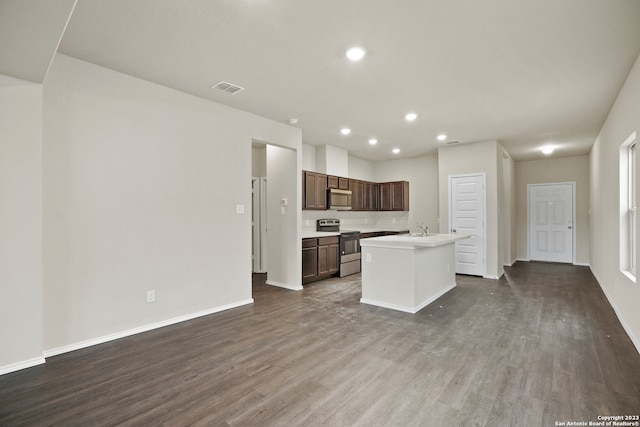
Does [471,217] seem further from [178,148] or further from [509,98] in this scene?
[178,148]

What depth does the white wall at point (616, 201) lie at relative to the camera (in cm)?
305

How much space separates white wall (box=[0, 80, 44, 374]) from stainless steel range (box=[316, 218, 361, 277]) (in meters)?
4.62

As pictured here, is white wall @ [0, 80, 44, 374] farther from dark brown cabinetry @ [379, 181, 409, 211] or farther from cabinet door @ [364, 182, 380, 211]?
dark brown cabinetry @ [379, 181, 409, 211]

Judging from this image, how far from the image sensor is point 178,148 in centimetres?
368

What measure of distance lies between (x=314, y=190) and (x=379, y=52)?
352 cm

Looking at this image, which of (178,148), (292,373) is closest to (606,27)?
(292,373)

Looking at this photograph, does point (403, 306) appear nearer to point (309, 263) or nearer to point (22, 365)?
point (309, 263)

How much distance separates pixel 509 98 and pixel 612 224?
2.17 meters

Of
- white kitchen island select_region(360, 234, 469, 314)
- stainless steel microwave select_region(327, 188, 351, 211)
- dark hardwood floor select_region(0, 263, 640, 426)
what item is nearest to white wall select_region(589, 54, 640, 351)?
dark hardwood floor select_region(0, 263, 640, 426)

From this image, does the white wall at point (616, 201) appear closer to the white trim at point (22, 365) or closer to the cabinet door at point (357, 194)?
the cabinet door at point (357, 194)

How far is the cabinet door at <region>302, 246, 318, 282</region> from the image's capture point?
18.2 ft

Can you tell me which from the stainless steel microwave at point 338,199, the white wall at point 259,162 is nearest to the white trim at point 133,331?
the stainless steel microwave at point 338,199

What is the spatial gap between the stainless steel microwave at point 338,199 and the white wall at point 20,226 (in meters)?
4.59

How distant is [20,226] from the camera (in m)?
2.58
